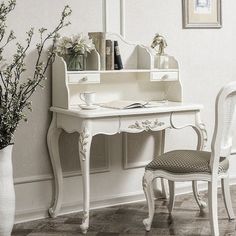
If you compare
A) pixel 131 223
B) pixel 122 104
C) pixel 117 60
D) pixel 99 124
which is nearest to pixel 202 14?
pixel 117 60

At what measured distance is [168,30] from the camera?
4.24 m

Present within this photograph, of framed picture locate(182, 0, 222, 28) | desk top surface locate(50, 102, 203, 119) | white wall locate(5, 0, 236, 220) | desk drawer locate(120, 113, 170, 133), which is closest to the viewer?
desk top surface locate(50, 102, 203, 119)

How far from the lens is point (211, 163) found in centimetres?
326

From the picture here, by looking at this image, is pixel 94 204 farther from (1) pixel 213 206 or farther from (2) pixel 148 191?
(1) pixel 213 206

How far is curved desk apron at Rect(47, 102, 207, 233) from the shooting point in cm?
340

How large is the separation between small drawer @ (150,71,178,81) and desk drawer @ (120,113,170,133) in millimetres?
359

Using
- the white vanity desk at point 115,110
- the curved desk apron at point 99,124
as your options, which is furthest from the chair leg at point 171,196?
the white vanity desk at point 115,110

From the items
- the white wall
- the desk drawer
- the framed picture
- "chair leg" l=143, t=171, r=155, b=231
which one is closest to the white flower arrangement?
the white wall

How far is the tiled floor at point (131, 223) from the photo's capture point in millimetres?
3441

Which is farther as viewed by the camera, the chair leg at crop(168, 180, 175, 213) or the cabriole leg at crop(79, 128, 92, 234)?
the chair leg at crop(168, 180, 175, 213)

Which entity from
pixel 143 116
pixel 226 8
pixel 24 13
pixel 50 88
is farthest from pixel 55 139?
pixel 226 8

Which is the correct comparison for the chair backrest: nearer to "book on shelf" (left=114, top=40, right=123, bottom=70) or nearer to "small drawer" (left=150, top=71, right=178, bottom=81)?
"small drawer" (left=150, top=71, right=178, bottom=81)

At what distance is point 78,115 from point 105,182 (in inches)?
32.5

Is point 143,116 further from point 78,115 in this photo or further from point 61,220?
point 61,220
